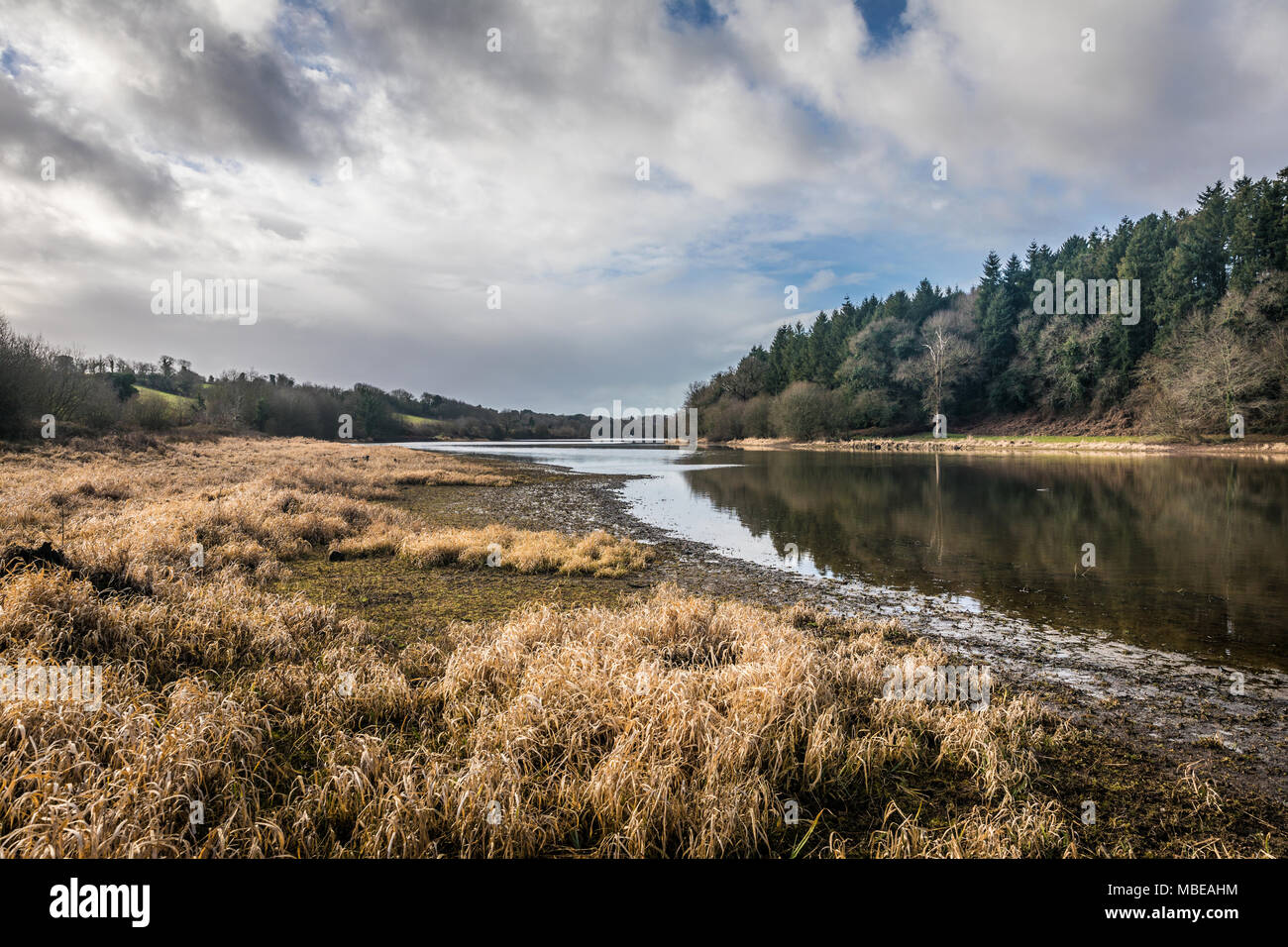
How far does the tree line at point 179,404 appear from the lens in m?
31.4

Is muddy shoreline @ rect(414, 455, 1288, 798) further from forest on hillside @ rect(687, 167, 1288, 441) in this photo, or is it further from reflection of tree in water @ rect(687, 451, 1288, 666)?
forest on hillside @ rect(687, 167, 1288, 441)

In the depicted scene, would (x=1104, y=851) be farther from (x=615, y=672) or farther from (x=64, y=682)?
(x=64, y=682)

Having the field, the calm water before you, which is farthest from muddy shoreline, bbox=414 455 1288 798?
the calm water

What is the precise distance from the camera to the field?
124 inches

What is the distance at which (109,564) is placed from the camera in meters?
7.26

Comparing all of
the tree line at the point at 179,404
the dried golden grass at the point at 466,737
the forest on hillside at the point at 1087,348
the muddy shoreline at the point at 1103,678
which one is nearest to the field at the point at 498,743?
→ the dried golden grass at the point at 466,737

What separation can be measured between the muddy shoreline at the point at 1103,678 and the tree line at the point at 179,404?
132 ft

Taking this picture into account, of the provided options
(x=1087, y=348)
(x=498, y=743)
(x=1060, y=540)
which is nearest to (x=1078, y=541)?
(x=1060, y=540)

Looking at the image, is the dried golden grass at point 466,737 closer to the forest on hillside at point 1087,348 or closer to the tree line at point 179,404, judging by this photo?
the tree line at point 179,404

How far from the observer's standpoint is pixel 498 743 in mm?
4039

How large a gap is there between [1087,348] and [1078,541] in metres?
70.4

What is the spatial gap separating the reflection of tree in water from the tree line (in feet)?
128

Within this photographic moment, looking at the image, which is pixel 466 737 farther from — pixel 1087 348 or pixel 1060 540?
pixel 1087 348
